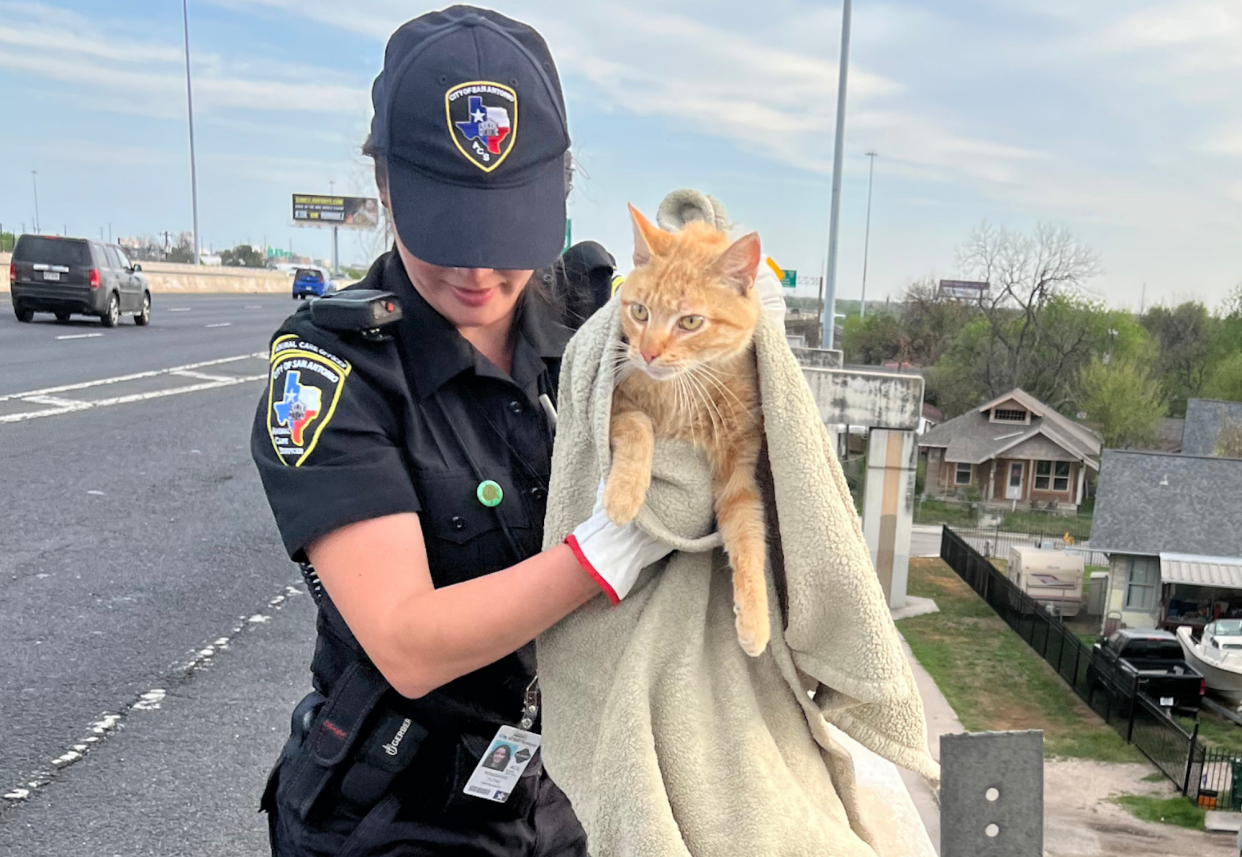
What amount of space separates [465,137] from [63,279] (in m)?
21.0

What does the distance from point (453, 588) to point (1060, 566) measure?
3564cm

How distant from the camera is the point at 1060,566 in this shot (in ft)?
108

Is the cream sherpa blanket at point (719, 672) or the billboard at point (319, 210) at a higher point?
the billboard at point (319, 210)

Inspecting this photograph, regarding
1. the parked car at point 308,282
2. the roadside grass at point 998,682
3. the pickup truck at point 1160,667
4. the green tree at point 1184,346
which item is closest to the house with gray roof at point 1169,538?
the pickup truck at point 1160,667

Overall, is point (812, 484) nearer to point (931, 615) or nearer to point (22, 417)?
point (22, 417)

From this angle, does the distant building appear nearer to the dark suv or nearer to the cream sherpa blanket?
the dark suv

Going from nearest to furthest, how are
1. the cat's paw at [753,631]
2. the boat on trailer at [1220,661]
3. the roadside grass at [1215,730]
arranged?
the cat's paw at [753,631] → the roadside grass at [1215,730] → the boat on trailer at [1220,661]

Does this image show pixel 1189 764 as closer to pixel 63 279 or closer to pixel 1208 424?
pixel 63 279

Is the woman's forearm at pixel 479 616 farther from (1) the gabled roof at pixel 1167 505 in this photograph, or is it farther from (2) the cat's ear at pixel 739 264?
(1) the gabled roof at pixel 1167 505

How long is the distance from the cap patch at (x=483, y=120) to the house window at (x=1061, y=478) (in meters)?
52.5

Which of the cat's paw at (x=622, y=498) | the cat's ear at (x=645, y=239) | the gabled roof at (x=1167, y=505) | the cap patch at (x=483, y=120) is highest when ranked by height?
the cap patch at (x=483, y=120)

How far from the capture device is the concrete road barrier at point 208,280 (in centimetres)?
3781

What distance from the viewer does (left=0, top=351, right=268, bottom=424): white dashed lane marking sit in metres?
9.45

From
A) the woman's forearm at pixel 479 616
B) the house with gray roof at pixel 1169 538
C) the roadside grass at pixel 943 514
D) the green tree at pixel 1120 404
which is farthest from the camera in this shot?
the green tree at pixel 1120 404
